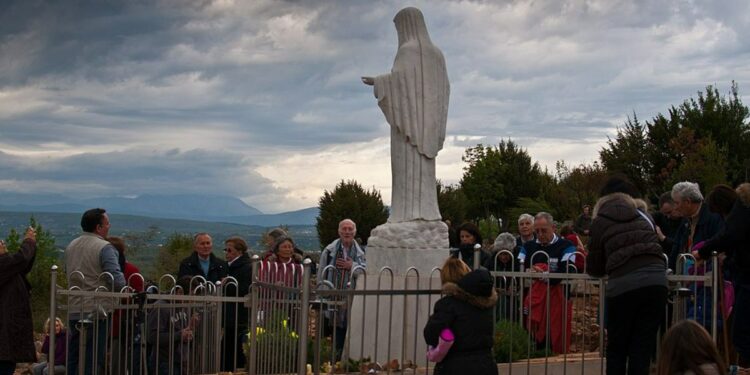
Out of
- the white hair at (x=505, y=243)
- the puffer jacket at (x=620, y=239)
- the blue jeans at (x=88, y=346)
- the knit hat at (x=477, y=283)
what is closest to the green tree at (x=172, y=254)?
the white hair at (x=505, y=243)

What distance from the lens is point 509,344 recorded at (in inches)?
384

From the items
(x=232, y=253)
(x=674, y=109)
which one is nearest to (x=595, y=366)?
(x=232, y=253)

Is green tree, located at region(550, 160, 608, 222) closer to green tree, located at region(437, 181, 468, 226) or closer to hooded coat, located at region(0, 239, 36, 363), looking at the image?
green tree, located at region(437, 181, 468, 226)

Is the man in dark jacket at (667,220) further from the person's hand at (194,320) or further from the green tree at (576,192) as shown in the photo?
the green tree at (576,192)

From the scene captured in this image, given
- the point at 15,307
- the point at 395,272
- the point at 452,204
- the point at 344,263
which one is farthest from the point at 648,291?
the point at 452,204

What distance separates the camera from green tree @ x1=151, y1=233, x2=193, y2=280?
76.7ft

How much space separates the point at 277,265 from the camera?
8.34 m

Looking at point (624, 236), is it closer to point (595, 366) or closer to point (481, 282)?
point (481, 282)

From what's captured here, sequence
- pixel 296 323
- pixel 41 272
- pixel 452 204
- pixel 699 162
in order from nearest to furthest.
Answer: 1. pixel 296 323
2. pixel 41 272
3. pixel 699 162
4. pixel 452 204

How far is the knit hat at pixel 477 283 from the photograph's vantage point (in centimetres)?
725

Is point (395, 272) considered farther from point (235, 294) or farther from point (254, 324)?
point (254, 324)

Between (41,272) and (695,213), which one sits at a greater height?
(695,213)

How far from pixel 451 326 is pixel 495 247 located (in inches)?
210

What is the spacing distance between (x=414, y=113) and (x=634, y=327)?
4031 mm
